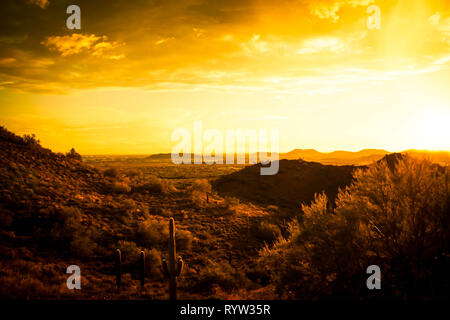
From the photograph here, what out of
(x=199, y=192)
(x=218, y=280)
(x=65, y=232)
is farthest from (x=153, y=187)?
(x=218, y=280)

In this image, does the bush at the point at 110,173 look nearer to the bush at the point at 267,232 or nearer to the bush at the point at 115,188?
the bush at the point at 115,188

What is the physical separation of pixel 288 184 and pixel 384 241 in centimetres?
3581

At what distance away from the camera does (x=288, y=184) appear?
149 ft

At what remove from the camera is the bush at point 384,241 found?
9.07m

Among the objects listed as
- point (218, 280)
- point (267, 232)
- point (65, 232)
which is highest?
point (65, 232)

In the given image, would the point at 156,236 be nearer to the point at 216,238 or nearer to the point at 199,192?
the point at 216,238

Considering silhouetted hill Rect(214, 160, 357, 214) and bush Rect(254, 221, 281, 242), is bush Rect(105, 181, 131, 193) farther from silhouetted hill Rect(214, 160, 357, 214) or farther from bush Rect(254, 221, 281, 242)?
silhouetted hill Rect(214, 160, 357, 214)

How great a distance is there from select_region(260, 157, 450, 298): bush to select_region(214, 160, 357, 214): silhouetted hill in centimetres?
2536

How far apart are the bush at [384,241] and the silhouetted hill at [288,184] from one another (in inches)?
998

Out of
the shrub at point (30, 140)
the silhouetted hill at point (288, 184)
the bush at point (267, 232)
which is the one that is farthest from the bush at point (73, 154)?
the bush at point (267, 232)

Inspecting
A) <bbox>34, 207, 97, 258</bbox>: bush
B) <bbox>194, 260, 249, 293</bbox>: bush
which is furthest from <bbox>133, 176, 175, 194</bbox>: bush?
<bbox>194, 260, 249, 293</bbox>: bush

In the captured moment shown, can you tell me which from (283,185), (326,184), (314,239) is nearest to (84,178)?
(314,239)

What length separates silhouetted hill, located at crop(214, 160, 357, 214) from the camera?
131 ft
